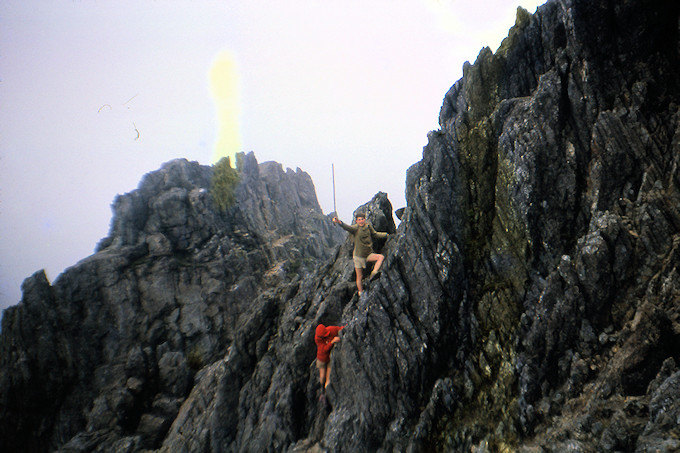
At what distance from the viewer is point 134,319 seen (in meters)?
31.5

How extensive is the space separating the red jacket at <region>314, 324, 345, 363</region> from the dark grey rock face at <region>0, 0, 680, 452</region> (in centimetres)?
49

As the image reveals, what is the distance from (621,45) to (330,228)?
67.3 meters

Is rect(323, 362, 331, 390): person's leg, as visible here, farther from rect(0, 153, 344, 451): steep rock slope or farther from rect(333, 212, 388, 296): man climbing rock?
rect(0, 153, 344, 451): steep rock slope

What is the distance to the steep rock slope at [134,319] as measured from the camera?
2564 cm

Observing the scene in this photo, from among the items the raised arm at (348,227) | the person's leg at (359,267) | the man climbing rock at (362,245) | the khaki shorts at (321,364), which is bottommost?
the khaki shorts at (321,364)

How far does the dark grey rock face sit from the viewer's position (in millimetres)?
9508

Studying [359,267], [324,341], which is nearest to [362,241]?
[359,267]

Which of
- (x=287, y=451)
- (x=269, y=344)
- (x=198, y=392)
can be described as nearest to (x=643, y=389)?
(x=287, y=451)

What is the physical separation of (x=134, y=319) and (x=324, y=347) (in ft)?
91.3

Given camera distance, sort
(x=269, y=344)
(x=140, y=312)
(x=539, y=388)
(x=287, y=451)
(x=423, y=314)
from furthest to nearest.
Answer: (x=140, y=312), (x=269, y=344), (x=287, y=451), (x=423, y=314), (x=539, y=388)

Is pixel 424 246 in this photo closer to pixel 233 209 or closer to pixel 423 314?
pixel 423 314

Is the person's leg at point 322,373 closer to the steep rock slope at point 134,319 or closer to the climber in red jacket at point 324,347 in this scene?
the climber in red jacket at point 324,347

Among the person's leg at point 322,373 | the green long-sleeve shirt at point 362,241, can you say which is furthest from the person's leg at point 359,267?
the person's leg at point 322,373

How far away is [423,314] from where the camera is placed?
1378 centimetres
